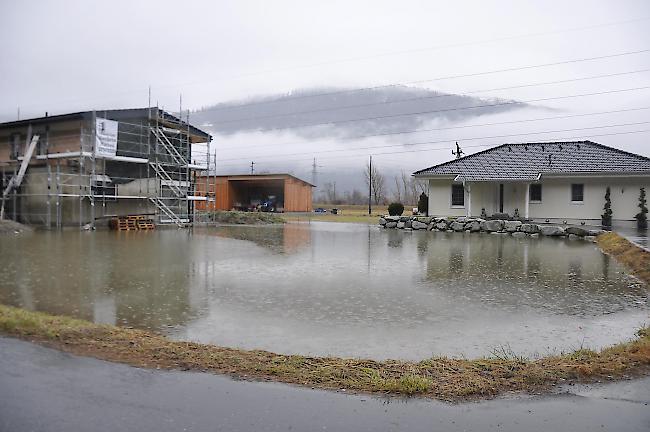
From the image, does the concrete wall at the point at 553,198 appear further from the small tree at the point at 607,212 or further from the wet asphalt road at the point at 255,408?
the wet asphalt road at the point at 255,408

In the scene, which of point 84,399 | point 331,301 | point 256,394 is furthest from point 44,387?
point 331,301

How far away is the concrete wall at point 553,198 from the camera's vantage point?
1215 inches

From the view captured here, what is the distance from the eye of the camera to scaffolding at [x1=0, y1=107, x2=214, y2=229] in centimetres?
3083

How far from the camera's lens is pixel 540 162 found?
34156 millimetres

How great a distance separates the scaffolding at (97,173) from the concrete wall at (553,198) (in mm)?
17475

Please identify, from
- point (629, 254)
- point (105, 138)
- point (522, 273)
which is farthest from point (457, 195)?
point (105, 138)

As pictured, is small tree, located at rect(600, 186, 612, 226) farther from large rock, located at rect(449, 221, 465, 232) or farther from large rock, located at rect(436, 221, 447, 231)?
large rock, located at rect(436, 221, 447, 231)

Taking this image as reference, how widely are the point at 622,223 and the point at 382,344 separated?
96.6 ft

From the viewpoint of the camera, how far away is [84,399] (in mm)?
4414

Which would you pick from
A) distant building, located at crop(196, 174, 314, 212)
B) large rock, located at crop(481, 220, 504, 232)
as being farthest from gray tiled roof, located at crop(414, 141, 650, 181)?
distant building, located at crop(196, 174, 314, 212)

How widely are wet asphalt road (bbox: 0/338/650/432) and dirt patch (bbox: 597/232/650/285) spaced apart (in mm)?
9046

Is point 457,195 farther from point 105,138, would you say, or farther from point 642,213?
point 105,138

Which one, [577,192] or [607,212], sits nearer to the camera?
[607,212]

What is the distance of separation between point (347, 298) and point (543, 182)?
27.2 metres
